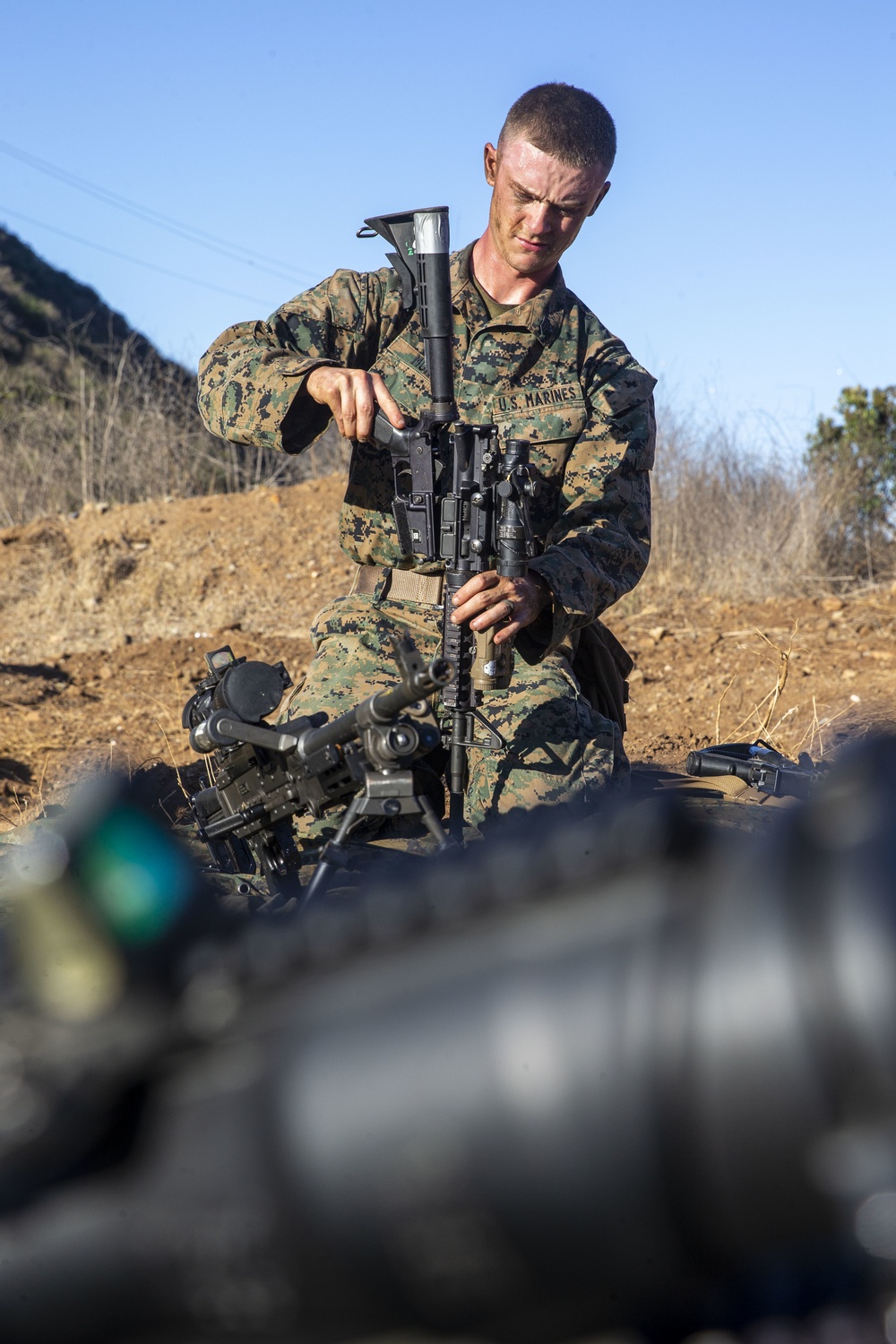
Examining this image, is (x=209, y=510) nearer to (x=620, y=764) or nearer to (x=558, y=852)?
(x=620, y=764)

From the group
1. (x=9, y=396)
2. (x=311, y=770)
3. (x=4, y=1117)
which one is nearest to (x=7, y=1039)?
(x=4, y=1117)

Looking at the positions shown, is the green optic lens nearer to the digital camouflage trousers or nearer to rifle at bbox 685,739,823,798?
the digital camouflage trousers

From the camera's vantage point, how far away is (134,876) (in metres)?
0.77

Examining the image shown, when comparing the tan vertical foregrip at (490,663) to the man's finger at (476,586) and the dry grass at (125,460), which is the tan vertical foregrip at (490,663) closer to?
the man's finger at (476,586)

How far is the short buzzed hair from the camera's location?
125 inches

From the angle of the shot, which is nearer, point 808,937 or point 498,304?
point 808,937

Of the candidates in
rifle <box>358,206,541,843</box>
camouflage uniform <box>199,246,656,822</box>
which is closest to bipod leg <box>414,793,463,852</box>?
rifle <box>358,206,541,843</box>

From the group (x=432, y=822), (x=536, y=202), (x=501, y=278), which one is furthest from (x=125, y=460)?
(x=432, y=822)

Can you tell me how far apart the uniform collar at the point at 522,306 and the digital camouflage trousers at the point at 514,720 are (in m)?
0.88

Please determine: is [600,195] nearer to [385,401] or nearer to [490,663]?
[385,401]

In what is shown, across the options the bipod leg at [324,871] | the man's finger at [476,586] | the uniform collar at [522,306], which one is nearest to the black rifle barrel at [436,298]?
the man's finger at [476,586]

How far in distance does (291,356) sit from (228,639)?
526 cm

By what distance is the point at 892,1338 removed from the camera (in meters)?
0.60

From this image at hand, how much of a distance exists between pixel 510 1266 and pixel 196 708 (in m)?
1.61
